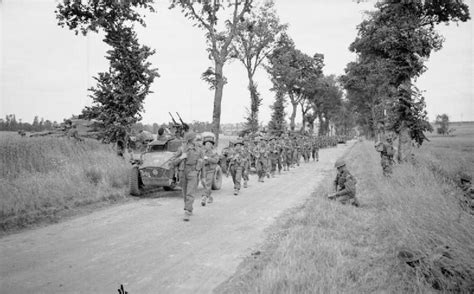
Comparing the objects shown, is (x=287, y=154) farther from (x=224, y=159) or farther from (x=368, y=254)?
(x=368, y=254)

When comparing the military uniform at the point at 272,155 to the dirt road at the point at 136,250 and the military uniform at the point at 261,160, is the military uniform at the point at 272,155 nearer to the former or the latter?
the military uniform at the point at 261,160

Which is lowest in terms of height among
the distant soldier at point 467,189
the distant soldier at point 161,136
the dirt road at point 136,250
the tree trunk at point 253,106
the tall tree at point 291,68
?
the dirt road at point 136,250

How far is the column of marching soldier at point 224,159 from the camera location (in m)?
8.08

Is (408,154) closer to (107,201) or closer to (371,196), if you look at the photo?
(371,196)

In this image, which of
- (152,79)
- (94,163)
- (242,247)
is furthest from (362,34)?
(242,247)

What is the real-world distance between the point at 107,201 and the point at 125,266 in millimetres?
4923

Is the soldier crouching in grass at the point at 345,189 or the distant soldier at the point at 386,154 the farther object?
the distant soldier at the point at 386,154

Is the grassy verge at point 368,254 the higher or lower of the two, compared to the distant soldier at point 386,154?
lower

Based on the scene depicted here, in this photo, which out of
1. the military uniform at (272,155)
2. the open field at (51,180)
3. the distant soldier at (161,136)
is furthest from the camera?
the military uniform at (272,155)

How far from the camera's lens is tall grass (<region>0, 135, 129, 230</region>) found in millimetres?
7367

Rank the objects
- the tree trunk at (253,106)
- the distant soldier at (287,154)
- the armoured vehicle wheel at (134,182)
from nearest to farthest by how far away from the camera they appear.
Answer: the armoured vehicle wheel at (134,182), the distant soldier at (287,154), the tree trunk at (253,106)

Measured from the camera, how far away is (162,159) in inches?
411

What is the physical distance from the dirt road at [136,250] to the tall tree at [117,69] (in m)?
7.64

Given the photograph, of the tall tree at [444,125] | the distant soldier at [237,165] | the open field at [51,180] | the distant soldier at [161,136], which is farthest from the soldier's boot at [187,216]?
the tall tree at [444,125]
